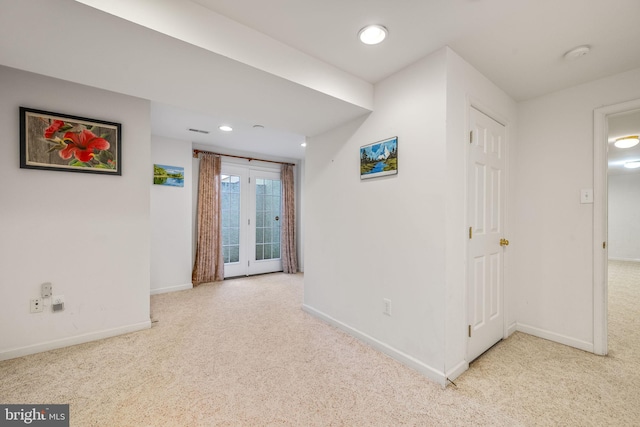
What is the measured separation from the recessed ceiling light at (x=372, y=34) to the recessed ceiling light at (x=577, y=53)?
4.35 feet

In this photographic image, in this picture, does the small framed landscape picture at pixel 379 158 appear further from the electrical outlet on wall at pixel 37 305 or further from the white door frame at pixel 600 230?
the electrical outlet on wall at pixel 37 305

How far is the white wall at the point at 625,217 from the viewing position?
6.55 metres

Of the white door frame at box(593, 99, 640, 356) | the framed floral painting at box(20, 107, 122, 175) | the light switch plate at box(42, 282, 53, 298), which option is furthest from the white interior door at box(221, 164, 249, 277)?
the white door frame at box(593, 99, 640, 356)

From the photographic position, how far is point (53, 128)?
2.22 metres

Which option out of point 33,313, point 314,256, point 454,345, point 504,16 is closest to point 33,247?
Answer: point 33,313

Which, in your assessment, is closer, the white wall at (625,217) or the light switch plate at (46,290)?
the light switch plate at (46,290)

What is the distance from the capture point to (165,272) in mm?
3951

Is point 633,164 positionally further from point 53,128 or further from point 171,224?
point 53,128

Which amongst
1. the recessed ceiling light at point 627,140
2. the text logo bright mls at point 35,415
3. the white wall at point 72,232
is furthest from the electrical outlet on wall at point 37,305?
the recessed ceiling light at point 627,140

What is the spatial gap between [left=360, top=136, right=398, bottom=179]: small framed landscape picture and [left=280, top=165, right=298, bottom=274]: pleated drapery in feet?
10.2

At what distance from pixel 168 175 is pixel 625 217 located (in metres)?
10.4

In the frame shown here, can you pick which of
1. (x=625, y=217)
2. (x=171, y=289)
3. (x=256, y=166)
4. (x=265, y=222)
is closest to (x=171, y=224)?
(x=171, y=289)

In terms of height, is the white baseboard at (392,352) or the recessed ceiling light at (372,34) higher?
the recessed ceiling light at (372,34)

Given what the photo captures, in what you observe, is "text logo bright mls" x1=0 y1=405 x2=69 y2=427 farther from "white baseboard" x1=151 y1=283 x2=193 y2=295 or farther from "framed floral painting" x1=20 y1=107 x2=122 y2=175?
"white baseboard" x1=151 y1=283 x2=193 y2=295
